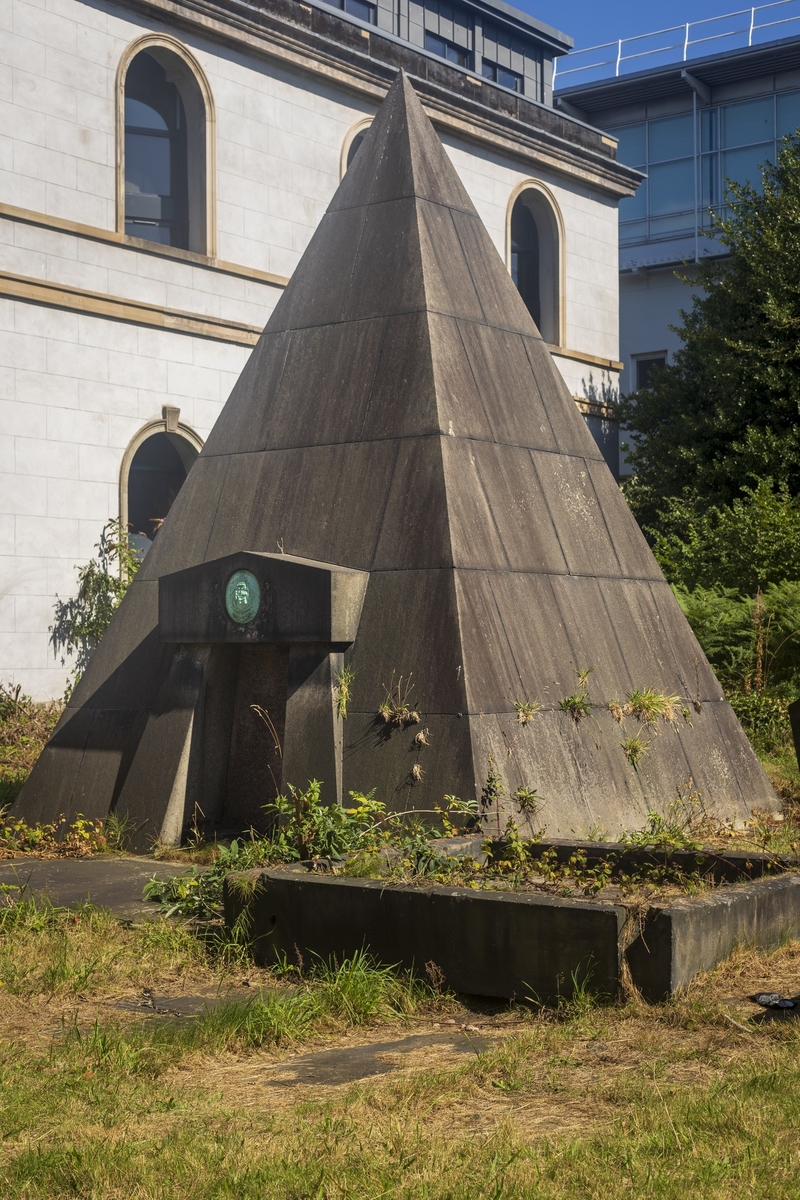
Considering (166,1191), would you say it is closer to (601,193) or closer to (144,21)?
(144,21)

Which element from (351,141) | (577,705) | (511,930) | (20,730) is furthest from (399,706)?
(351,141)

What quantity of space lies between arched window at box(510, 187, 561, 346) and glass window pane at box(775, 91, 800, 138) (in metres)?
9.99

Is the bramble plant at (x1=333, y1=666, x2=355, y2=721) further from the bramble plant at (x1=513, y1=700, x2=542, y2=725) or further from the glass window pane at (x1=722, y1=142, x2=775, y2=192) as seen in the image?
the glass window pane at (x1=722, y1=142, x2=775, y2=192)

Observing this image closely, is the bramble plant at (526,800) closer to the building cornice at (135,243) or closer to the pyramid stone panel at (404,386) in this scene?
the pyramid stone panel at (404,386)

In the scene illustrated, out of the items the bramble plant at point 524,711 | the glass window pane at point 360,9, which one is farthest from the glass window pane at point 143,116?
the bramble plant at point 524,711

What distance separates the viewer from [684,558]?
60.8 ft

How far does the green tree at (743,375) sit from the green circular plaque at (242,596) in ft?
43.8

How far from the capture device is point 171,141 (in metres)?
20.5

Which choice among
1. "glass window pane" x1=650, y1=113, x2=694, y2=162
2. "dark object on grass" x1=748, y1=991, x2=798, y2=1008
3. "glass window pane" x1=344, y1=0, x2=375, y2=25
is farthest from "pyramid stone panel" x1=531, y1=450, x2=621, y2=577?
"glass window pane" x1=650, y1=113, x2=694, y2=162

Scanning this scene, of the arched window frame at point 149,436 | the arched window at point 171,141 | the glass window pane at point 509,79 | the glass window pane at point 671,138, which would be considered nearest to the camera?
the arched window frame at point 149,436

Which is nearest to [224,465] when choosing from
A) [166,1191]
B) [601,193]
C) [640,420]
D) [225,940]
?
[225,940]

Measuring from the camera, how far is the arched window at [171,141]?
19.9m

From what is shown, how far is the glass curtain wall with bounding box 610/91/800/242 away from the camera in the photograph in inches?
1310

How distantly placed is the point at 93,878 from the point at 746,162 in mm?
29999
